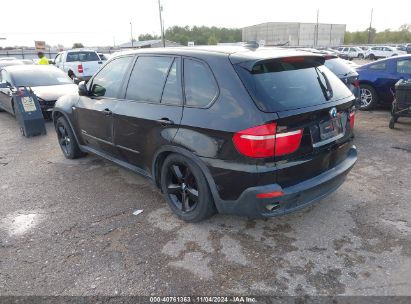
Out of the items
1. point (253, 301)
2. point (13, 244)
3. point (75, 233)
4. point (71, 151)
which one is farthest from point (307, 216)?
point (71, 151)

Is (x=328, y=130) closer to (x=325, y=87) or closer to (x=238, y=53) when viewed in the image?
(x=325, y=87)

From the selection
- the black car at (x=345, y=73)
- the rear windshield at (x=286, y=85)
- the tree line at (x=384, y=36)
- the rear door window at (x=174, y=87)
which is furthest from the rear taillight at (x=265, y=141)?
the tree line at (x=384, y=36)

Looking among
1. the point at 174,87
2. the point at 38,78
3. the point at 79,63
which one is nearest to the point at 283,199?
the point at 174,87

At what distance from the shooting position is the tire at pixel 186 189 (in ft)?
10.6

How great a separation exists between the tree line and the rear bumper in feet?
294

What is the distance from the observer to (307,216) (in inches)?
143

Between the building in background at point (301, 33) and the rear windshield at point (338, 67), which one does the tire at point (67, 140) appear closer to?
the rear windshield at point (338, 67)

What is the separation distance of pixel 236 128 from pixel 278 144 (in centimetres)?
37

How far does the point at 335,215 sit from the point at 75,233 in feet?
9.00

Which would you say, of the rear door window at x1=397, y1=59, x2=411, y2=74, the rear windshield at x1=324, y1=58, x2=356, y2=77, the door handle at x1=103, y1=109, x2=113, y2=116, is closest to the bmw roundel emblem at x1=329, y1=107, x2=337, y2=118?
the door handle at x1=103, y1=109, x2=113, y2=116

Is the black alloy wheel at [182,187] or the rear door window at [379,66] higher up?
the rear door window at [379,66]

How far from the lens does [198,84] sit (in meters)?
3.20

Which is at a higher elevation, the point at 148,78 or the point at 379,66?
the point at 148,78

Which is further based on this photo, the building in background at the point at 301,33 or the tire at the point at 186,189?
the building in background at the point at 301,33
